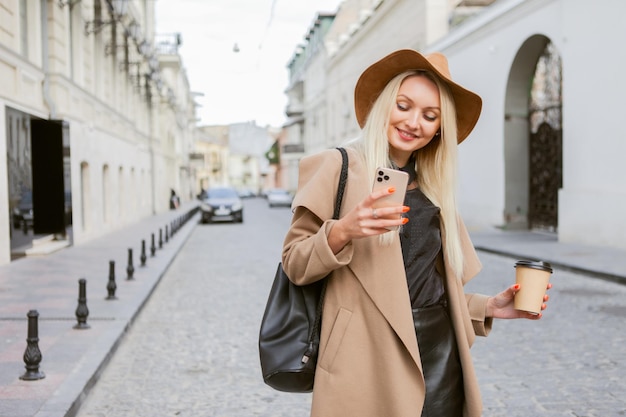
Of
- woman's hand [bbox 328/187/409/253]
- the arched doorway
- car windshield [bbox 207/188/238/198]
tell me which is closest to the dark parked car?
car windshield [bbox 207/188/238/198]

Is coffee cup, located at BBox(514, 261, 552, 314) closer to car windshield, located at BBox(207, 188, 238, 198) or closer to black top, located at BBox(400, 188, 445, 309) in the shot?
black top, located at BBox(400, 188, 445, 309)

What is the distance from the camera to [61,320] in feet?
24.4

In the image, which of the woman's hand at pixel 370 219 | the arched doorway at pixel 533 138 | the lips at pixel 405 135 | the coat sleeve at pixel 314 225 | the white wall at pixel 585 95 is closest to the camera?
the woman's hand at pixel 370 219

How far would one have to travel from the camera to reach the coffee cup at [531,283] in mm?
2176

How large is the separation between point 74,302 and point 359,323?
23.9 feet

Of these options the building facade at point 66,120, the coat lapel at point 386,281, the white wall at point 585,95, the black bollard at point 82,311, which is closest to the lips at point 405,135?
the coat lapel at point 386,281

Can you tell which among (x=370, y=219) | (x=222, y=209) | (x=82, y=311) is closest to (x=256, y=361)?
(x=82, y=311)

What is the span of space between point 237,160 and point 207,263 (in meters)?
100

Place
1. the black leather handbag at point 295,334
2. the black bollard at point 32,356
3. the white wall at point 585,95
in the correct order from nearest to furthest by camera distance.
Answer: the black leather handbag at point 295,334 → the black bollard at point 32,356 → the white wall at point 585,95

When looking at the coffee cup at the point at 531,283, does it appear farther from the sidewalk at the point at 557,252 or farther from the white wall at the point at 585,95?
the white wall at the point at 585,95

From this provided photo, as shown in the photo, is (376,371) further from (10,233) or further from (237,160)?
(237,160)

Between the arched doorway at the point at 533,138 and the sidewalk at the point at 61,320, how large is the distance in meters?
9.90

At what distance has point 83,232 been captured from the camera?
17.7 meters

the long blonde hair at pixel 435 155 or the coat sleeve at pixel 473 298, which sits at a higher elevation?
the long blonde hair at pixel 435 155
